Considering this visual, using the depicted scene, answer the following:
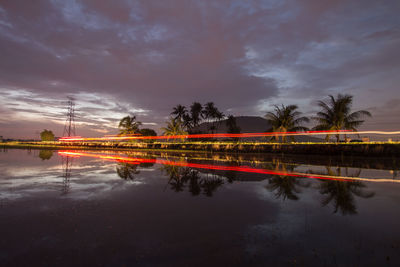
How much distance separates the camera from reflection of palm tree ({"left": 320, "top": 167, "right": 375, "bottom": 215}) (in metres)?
6.34

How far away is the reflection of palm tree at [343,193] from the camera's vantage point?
6.34 metres

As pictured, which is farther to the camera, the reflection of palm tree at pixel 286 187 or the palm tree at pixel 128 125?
the palm tree at pixel 128 125

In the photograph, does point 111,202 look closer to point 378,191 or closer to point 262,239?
point 262,239

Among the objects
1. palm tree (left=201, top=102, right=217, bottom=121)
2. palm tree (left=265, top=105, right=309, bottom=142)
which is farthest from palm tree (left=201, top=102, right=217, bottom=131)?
palm tree (left=265, top=105, right=309, bottom=142)

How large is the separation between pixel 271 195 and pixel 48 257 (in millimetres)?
6750

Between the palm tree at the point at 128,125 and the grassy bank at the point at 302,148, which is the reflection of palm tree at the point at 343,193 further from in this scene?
the palm tree at the point at 128,125

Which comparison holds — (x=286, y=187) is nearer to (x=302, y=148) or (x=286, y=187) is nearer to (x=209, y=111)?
(x=302, y=148)

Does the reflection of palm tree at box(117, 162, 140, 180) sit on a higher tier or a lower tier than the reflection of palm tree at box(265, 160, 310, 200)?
higher

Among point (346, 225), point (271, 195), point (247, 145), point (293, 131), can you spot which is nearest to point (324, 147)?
→ point (293, 131)

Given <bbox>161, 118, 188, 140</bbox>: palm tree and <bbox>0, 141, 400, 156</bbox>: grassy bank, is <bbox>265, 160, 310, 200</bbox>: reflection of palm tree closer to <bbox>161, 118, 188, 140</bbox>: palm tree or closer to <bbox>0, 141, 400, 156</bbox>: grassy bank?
<bbox>0, 141, 400, 156</bbox>: grassy bank

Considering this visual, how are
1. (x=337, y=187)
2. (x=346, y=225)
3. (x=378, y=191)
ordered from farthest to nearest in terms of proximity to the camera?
(x=337, y=187) < (x=378, y=191) < (x=346, y=225)

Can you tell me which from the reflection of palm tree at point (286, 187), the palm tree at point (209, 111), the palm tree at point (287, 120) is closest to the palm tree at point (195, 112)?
the palm tree at point (209, 111)

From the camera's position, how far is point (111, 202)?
6.70 metres

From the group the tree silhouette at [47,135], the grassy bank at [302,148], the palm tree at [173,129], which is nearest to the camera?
the grassy bank at [302,148]
